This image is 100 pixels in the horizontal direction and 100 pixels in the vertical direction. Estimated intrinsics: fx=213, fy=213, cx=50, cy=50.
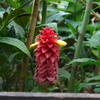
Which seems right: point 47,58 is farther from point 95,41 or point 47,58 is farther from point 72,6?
point 72,6

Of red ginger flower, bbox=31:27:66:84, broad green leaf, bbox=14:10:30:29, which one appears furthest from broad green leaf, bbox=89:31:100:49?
broad green leaf, bbox=14:10:30:29

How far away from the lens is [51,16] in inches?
45.0

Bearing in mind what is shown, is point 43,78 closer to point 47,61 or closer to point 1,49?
point 47,61

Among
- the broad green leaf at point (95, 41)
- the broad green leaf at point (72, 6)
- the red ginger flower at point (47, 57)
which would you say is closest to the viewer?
the red ginger flower at point (47, 57)

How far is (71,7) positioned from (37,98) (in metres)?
1.01

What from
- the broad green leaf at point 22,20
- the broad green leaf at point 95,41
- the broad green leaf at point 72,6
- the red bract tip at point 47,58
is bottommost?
the red bract tip at point 47,58

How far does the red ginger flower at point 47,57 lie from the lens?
0.79m

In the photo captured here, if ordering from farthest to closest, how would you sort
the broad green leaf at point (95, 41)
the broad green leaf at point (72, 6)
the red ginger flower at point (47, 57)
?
1. the broad green leaf at point (72, 6)
2. the broad green leaf at point (95, 41)
3. the red ginger flower at point (47, 57)

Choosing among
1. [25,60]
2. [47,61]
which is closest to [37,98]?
[47,61]

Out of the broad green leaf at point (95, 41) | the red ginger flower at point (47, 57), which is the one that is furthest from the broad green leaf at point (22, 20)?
the broad green leaf at point (95, 41)

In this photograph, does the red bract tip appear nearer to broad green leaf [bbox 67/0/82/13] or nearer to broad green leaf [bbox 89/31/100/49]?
broad green leaf [bbox 89/31/100/49]

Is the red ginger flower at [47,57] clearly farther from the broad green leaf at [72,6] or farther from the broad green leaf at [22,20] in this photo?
the broad green leaf at [72,6]

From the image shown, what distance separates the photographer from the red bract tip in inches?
31.3

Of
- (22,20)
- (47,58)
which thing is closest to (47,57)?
(47,58)
